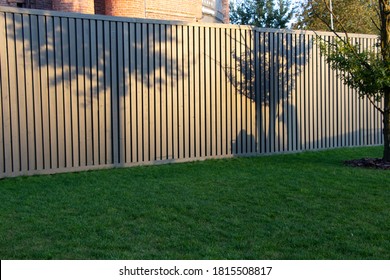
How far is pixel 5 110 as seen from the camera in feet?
30.6

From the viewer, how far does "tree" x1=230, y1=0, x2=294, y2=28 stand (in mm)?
42047

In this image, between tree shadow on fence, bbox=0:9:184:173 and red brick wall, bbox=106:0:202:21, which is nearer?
tree shadow on fence, bbox=0:9:184:173

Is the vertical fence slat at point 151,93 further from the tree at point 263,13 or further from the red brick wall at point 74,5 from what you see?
the tree at point 263,13

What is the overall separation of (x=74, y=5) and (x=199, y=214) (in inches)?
443

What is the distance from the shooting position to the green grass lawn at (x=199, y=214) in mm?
5281

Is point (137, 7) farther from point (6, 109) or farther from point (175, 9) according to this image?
point (6, 109)

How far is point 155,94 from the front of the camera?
1098 centimetres

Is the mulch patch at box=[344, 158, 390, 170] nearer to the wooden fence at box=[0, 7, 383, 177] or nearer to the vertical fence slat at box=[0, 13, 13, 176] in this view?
the wooden fence at box=[0, 7, 383, 177]

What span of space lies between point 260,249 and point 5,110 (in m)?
5.83

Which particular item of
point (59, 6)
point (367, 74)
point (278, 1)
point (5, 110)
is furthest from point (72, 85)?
point (278, 1)

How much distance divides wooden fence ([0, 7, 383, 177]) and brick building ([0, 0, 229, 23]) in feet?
20.8

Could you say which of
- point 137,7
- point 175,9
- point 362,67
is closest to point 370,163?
point 362,67

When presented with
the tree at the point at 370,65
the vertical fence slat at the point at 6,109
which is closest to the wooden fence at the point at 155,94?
the vertical fence slat at the point at 6,109

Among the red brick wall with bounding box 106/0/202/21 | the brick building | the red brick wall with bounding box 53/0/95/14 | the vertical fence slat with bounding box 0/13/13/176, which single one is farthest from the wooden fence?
the red brick wall with bounding box 106/0/202/21
